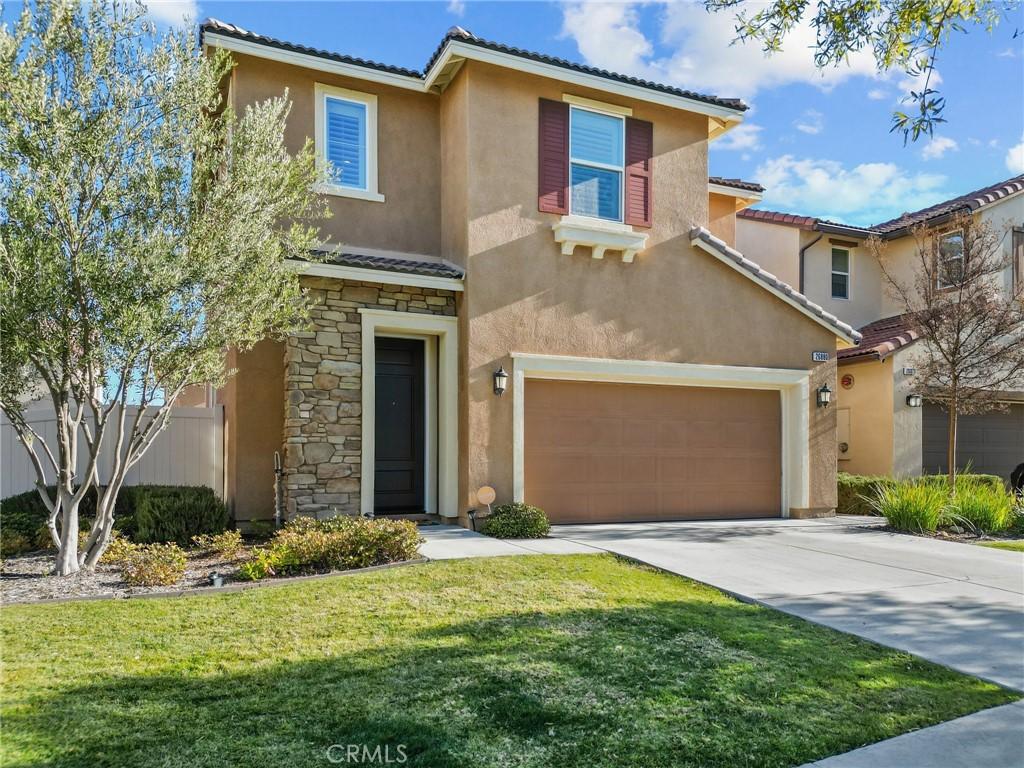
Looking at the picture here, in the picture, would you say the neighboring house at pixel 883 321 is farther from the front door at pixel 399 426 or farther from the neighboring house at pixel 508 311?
the front door at pixel 399 426

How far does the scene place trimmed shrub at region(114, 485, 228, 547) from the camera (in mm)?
8508

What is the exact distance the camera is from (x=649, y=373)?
11641 mm

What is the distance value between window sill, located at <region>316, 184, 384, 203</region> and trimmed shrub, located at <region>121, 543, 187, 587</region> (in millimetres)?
5518

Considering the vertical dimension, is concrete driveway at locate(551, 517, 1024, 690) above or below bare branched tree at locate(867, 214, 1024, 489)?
below

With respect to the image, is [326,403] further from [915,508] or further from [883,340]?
[883,340]

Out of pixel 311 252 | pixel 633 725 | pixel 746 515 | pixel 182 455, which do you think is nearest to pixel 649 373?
pixel 746 515

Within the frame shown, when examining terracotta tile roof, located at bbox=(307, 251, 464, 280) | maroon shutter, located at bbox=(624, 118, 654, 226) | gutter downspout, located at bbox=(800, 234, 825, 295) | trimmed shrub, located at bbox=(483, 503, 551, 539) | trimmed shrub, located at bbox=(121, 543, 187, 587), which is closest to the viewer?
trimmed shrub, located at bbox=(121, 543, 187, 587)

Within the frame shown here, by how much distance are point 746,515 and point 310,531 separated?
7.90 metres

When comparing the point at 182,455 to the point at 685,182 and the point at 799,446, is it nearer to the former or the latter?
the point at 685,182

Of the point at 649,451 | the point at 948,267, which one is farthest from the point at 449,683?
the point at 948,267

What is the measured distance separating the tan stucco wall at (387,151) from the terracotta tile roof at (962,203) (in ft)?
38.0

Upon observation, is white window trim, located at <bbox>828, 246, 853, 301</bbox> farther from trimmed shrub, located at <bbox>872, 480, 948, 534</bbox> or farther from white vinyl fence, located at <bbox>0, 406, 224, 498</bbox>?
white vinyl fence, located at <bbox>0, 406, 224, 498</bbox>

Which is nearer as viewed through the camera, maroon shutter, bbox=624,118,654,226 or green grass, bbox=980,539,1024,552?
green grass, bbox=980,539,1024,552

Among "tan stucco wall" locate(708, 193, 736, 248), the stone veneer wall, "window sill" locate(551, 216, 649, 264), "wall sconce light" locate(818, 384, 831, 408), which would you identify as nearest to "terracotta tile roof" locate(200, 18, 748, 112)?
"window sill" locate(551, 216, 649, 264)
